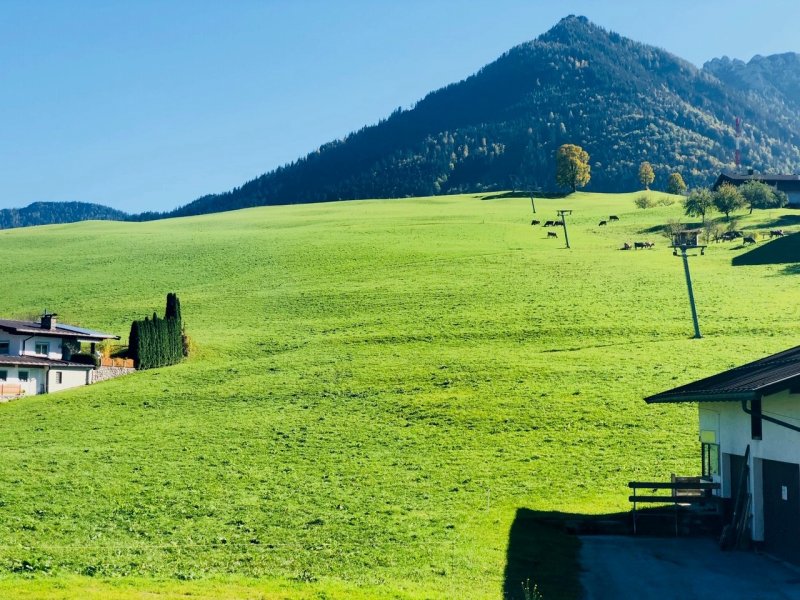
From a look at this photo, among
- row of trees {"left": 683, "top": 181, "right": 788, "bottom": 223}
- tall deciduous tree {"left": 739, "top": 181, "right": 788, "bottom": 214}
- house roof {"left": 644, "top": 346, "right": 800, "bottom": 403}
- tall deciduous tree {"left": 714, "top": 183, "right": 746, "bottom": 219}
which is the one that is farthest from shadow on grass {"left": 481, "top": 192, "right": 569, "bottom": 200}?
house roof {"left": 644, "top": 346, "right": 800, "bottom": 403}

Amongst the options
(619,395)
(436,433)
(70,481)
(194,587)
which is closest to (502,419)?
(436,433)

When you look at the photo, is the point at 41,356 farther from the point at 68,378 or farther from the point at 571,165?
the point at 571,165

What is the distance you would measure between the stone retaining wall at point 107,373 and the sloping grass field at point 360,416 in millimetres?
3137

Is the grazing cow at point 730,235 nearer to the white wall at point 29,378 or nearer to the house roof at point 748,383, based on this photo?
the white wall at point 29,378

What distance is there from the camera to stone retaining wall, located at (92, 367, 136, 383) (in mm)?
62875

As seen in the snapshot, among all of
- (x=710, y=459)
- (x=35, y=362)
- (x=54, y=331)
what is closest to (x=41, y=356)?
(x=54, y=331)

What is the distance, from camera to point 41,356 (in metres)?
64.3

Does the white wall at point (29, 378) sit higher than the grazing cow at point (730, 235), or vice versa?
the grazing cow at point (730, 235)

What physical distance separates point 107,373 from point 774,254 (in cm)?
5907

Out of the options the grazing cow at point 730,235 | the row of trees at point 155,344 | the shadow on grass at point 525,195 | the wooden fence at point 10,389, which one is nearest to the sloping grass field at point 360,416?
the row of trees at point 155,344

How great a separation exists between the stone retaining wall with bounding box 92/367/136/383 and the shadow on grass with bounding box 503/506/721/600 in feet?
130

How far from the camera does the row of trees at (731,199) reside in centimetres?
12150

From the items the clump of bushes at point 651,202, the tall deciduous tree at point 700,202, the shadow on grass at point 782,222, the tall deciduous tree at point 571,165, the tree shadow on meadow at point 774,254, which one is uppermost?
the tall deciduous tree at point 571,165

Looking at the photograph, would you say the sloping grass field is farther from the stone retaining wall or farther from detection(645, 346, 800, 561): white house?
detection(645, 346, 800, 561): white house
